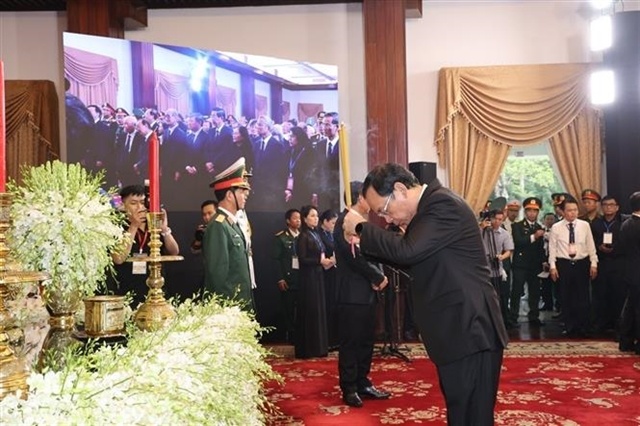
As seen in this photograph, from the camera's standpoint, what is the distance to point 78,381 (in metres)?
1.02

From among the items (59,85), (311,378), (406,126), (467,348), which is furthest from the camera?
(59,85)

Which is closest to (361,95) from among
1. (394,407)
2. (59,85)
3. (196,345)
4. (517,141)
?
(517,141)

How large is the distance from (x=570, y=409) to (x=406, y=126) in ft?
12.1

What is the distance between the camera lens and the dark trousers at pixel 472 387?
2.21 m

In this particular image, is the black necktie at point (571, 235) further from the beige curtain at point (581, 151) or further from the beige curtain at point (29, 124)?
the beige curtain at point (29, 124)

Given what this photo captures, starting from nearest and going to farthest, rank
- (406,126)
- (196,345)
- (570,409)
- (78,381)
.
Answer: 1. (78,381)
2. (196,345)
3. (570,409)
4. (406,126)

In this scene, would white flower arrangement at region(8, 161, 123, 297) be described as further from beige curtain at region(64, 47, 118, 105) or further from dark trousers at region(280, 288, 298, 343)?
dark trousers at region(280, 288, 298, 343)

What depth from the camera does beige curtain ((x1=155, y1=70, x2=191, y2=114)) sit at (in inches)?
239

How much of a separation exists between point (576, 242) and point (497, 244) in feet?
2.49

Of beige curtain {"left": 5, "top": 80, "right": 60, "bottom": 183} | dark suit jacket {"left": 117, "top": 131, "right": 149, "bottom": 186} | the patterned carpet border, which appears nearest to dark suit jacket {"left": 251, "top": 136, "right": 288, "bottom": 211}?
dark suit jacket {"left": 117, "top": 131, "right": 149, "bottom": 186}

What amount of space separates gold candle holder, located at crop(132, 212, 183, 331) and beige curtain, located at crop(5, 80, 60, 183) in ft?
19.1

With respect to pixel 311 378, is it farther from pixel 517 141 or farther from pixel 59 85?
pixel 59 85

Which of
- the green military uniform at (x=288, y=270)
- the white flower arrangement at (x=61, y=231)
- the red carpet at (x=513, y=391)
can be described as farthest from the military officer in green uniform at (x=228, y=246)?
the green military uniform at (x=288, y=270)

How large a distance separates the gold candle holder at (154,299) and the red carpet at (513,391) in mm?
1674
